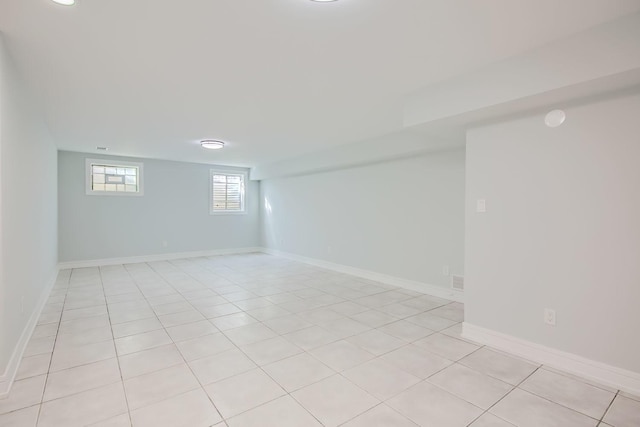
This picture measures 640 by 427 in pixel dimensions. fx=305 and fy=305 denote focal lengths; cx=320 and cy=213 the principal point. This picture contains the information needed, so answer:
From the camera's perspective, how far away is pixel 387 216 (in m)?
5.12

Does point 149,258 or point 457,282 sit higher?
point 457,282

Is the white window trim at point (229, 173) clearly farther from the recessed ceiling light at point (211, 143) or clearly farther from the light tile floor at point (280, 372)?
the light tile floor at point (280, 372)

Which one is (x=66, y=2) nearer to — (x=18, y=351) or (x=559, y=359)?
(x=18, y=351)

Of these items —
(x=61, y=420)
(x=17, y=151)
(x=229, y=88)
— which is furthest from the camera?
(x=229, y=88)

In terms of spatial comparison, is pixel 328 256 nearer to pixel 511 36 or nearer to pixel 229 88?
pixel 229 88

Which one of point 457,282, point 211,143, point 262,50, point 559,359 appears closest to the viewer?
point 262,50

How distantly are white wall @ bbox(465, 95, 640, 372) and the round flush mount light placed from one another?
4 cm

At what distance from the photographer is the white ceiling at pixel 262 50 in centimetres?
179

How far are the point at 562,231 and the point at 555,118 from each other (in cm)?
90

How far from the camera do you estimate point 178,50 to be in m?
2.25

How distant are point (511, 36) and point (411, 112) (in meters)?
1.11

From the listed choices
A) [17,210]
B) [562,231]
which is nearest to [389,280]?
[562,231]

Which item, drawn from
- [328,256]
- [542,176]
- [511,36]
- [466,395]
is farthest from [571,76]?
[328,256]

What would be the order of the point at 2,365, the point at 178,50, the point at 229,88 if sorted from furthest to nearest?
the point at 229,88, the point at 178,50, the point at 2,365
